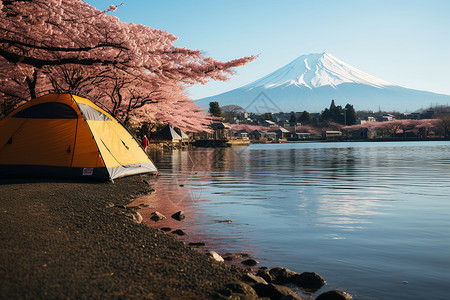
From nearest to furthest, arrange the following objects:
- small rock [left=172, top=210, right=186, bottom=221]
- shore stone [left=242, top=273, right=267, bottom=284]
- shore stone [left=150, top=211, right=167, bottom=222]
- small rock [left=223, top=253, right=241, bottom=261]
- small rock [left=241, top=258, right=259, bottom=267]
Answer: shore stone [left=242, top=273, right=267, bottom=284] < small rock [left=241, top=258, right=259, bottom=267] < small rock [left=223, top=253, right=241, bottom=261] < shore stone [left=150, top=211, right=167, bottom=222] < small rock [left=172, top=210, right=186, bottom=221]

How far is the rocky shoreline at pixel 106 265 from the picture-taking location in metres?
4.48

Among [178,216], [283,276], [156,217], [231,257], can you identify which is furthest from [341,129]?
[283,276]

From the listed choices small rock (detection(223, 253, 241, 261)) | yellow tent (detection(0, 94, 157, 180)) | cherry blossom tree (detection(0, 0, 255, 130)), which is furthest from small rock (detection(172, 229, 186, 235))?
cherry blossom tree (detection(0, 0, 255, 130))

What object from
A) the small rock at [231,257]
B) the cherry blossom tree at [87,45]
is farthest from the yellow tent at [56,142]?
the small rock at [231,257]

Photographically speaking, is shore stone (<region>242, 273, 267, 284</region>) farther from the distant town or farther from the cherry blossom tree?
the distant town

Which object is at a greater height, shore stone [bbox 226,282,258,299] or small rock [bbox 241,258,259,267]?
shore stone [bbox 226,282,258,299]

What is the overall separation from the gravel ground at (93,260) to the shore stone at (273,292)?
0.38 meters

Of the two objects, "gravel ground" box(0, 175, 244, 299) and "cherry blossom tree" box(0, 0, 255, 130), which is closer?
"gravel ground" box(0, 175, 244, 299)

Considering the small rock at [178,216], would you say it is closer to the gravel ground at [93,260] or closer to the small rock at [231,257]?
the gravel ground at [93,260]

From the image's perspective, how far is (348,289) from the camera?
5609 millimetres

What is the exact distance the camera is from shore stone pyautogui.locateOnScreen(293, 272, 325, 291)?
570 cm

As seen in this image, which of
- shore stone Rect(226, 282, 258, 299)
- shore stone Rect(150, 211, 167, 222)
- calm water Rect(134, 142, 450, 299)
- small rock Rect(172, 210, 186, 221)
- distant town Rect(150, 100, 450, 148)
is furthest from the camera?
distant town Rect(150, 100, 450, 148)

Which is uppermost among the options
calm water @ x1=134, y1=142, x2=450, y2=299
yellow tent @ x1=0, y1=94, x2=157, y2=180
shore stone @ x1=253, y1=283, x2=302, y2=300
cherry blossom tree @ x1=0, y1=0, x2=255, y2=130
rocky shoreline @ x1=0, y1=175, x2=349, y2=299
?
cherry blossom tree @ x1=0, y1=0, x2=255, y2=130

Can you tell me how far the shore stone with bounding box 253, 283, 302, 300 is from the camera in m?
4.99
